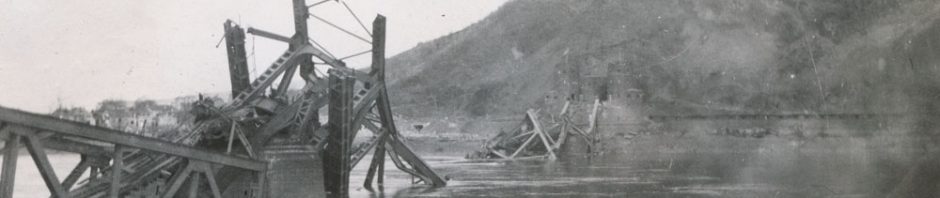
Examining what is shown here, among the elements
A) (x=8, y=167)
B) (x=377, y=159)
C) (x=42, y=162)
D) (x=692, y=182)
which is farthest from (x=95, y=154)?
(x=692, y=182)

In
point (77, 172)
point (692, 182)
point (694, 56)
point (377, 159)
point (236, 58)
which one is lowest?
point (692, 182)

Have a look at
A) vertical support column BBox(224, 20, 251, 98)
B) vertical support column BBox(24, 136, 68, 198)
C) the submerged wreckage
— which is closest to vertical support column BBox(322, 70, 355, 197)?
the submerged wreckage

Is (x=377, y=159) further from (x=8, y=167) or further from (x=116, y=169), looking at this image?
(x=8, y=167)

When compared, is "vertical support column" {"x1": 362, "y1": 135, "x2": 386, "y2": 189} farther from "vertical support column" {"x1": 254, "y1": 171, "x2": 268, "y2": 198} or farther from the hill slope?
the hill slope

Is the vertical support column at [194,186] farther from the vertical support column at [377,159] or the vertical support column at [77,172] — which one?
the vertical support column at [377,159]

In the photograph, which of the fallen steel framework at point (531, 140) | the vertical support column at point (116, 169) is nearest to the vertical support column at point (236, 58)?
the vertical support column at point (116, 169)
